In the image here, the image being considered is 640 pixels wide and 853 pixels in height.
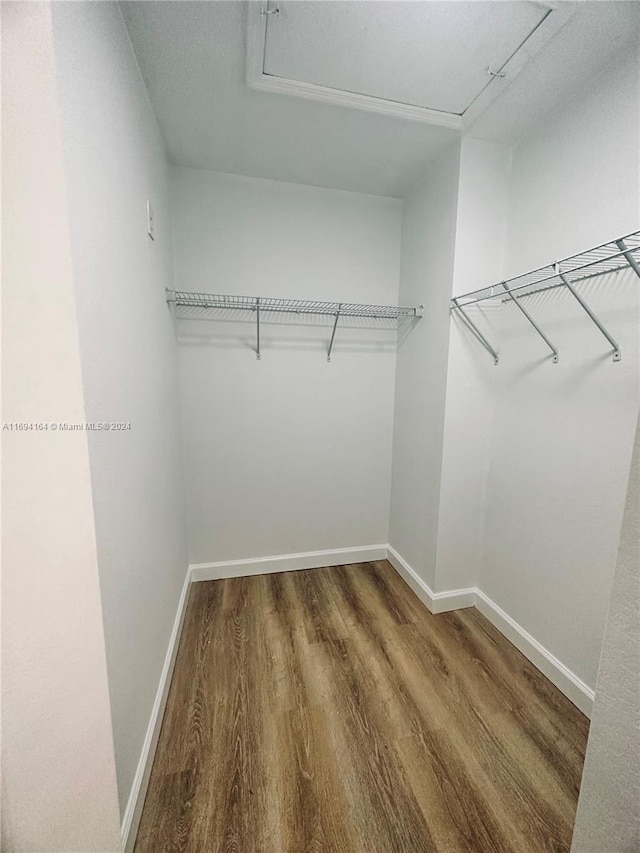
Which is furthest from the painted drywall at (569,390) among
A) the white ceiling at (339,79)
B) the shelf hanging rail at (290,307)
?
the shelf hanging rail at (290,307)

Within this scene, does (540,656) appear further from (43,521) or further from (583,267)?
(43,521)

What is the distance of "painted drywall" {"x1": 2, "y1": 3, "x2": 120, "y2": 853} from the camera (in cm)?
67

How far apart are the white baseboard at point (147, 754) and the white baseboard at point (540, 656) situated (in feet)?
5.25

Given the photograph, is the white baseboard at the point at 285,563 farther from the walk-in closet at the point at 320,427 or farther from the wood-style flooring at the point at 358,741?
the wood-style flooring at the point at 358,741

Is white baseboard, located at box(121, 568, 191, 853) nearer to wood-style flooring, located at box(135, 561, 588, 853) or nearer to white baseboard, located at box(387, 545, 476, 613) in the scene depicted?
wood-style flooring, located at box(135, 561, 588, 853)

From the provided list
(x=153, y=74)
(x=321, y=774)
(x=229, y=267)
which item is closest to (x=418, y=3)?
(x=153, y=74)

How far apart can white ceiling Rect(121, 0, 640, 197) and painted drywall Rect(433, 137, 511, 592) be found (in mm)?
187

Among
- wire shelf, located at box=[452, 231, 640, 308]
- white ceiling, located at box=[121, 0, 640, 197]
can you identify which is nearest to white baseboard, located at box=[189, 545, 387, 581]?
wire shelf, located at box=[452, 231, 640, 308]

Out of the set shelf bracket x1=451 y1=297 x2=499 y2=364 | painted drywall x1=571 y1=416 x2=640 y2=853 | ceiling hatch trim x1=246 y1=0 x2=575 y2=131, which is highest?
ceiling hatch trim x1=246 y1=0 x2=575 y2=131

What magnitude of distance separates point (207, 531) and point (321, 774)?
1364mm

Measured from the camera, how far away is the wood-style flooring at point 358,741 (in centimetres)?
100

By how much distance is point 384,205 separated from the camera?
2160mm

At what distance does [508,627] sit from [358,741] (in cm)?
97

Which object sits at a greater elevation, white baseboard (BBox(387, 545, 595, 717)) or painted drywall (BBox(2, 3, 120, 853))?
painted drywall (BBox(2, 3, 120, 853))
